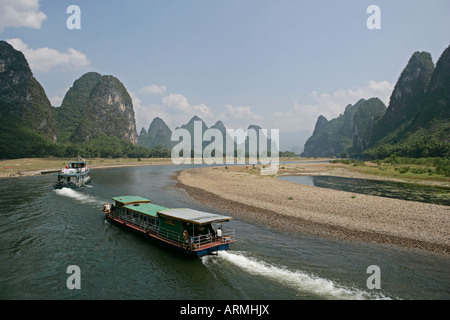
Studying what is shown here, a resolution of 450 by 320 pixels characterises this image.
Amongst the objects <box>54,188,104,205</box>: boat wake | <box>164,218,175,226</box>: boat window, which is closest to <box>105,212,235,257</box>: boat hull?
<box>164,218,175,226</box>: boat window

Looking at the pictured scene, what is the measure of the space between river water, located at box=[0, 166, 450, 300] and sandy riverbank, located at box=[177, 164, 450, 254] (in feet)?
7.00

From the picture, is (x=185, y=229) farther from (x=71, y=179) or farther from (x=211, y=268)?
(x=71, y=179)

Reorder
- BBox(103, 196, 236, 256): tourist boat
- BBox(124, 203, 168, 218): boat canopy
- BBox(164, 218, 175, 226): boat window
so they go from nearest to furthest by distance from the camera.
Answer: BBox(103, 196, 236, 256): tourist boat
BBox(164, 218, 175, 226): boat window
BBox(124, 203, 168, 218): boat canopy

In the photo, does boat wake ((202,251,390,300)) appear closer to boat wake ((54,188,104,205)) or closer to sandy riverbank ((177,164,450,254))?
sandy riverbank ((177,164,450,254))

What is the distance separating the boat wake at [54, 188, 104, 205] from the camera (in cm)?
4137

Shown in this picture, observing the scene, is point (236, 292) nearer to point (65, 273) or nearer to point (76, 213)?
point (65, 273)

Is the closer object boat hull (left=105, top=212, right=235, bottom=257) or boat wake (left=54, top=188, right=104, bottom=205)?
boat hull (left=105, top=212, right=235, bottom=257)

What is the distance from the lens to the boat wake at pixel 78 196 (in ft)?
136

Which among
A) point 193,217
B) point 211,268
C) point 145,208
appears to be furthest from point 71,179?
point 211,268

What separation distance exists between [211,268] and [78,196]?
123 ft

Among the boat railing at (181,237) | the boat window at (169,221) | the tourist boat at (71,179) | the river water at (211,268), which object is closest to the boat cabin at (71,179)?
the tourist boat at (71,179)

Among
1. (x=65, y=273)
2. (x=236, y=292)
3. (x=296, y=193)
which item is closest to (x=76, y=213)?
(x=65, y=273)

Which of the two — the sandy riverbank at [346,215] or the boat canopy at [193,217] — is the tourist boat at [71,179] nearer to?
the sandy riverbank at [346,215]
